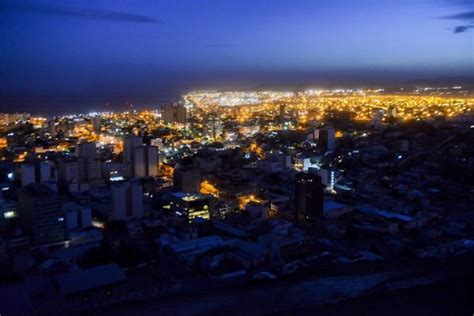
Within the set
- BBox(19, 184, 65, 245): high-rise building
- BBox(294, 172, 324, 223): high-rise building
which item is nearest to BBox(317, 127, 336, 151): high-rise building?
BBox(294, 172, 324, 223): high-rise building

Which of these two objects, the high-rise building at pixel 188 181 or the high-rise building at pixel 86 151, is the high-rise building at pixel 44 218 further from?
the high-rise building at pixel 86 151

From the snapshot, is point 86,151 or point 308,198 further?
point 86,151

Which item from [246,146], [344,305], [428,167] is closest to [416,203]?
[428,167]

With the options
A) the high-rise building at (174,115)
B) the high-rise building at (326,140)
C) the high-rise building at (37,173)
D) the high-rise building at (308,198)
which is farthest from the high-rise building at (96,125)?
the high-rise building at (308,198)

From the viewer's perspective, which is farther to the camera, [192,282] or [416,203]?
[416,203]

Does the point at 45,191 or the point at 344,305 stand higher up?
the point at 45,191

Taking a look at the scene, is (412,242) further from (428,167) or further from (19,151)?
(19,151)

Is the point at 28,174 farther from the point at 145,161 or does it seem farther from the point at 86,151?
the point at 145,161

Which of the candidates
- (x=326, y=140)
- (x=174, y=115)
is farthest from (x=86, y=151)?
(x=174, y=115)
